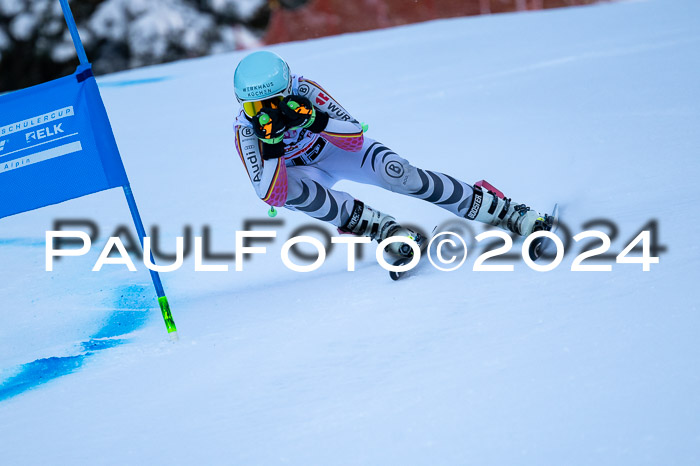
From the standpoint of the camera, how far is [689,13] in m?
8.27

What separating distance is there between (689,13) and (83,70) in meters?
7.18

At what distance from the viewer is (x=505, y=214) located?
3.79 metres

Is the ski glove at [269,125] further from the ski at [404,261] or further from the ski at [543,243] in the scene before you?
the ski at [543,243]

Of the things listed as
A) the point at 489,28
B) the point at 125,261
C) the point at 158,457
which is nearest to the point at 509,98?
the point at 489,28

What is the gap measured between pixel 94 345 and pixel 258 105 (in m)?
1.46

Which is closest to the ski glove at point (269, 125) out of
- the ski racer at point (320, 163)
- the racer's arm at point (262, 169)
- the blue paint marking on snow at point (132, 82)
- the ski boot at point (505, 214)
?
the ski racer at point (320, 163)

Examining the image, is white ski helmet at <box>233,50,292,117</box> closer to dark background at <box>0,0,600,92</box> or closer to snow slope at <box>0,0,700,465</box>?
snow slope at <box>0,0,700,465</box>

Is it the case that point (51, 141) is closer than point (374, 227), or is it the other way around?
point (51, 141)

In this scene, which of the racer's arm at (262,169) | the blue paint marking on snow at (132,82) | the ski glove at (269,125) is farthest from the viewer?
the blue paint marking on snow at (132,82)

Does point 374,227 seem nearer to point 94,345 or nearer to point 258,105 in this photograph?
point 258,105

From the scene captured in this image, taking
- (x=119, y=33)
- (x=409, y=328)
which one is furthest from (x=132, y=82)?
(x=409, y=328)

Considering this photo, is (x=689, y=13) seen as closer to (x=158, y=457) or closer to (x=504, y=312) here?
(x=504, y=312)

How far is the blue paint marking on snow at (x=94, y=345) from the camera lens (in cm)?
341

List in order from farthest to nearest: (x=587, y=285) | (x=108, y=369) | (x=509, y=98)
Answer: (x=509, y=98)
(x=108, y=369)
(x=587, y=285)
